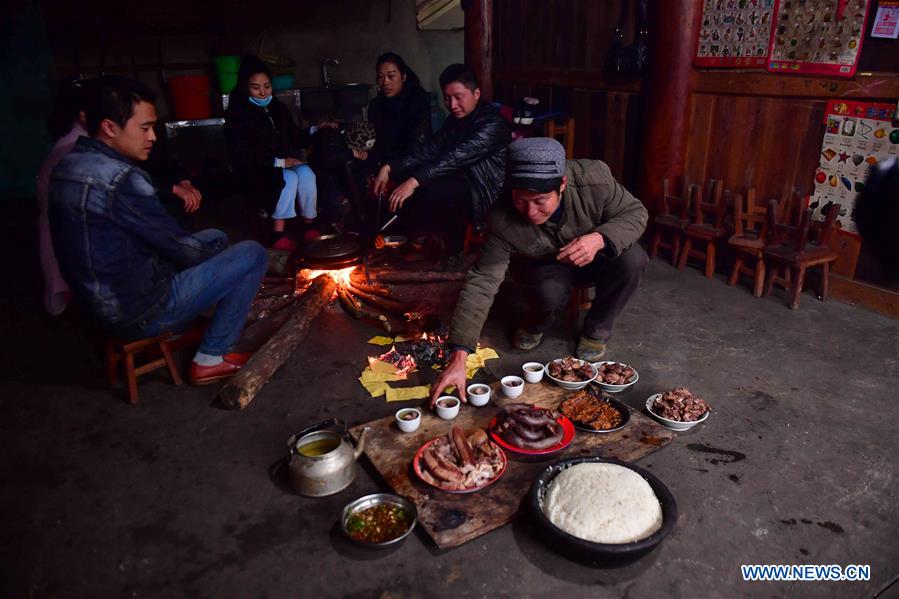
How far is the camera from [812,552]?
298 cm

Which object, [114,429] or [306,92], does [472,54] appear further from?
[114,429]

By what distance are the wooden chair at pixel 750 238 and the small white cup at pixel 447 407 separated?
12.4 ft

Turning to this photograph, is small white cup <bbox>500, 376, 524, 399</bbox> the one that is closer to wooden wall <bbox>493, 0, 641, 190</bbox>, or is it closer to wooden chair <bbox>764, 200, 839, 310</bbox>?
wooden chair <bbox>764, 200, 839, 310</bbox>

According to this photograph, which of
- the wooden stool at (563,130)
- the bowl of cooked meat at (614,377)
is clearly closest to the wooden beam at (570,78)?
the wooden stool at (563,130)

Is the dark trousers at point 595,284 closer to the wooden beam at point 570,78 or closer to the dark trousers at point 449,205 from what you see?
the dark trousers at point 449,205

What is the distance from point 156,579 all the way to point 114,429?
5.03 ft

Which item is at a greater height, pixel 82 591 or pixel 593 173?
pixel 593 173

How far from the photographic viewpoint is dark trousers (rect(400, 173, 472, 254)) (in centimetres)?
685

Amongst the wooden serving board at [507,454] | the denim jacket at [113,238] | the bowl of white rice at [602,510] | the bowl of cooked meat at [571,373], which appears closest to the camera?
the bowl of white rice at [602,510]

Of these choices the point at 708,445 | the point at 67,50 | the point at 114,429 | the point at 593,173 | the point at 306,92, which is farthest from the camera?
the point at 306,92

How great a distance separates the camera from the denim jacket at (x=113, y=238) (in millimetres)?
3590

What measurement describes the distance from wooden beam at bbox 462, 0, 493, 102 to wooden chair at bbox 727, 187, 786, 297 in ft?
14.4

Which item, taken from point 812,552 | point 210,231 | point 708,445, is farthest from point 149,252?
point 812,552

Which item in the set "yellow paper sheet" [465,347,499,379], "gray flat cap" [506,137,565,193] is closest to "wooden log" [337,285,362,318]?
"yellow paper sheet" [465,347,499,379]
